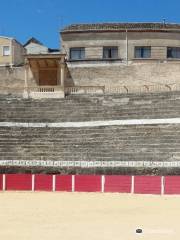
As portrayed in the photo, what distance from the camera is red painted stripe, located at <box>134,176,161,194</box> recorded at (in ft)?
79.9

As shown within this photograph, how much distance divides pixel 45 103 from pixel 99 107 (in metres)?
3.55

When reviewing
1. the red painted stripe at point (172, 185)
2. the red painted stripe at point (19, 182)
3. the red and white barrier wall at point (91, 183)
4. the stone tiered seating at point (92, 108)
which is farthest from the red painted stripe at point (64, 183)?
the stone tiered seating at point (92, 108)

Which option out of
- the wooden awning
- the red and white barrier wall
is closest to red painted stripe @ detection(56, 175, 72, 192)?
the red and white barrier wall

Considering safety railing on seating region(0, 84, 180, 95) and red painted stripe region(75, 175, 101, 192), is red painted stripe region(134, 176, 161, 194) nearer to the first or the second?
red painted stripe region(75, 175, 101, 192)

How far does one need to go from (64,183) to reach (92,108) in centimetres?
789

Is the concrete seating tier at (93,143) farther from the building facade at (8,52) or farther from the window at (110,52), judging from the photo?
the building facade at (8,52)

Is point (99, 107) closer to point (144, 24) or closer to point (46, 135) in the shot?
point (46, 135)

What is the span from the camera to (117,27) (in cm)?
4212

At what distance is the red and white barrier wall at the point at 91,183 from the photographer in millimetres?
24281
